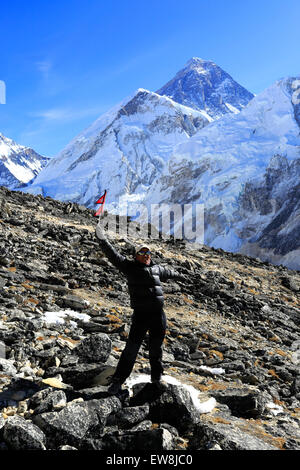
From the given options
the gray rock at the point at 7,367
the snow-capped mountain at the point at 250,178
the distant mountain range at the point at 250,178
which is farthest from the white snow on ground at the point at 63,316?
the distant mountain range at the point at 250,178

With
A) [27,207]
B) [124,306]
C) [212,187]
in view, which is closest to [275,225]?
[212,187]

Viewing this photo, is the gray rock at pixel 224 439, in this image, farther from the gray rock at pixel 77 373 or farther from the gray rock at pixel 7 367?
the gray rock at pixel 7 367

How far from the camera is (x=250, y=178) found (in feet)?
501

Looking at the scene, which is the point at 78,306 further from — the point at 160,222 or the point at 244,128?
the point at 244,128

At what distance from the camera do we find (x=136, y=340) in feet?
20.6

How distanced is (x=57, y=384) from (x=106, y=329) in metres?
3.42

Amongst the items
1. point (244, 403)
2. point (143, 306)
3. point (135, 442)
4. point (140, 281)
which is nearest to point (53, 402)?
point (135, 442)

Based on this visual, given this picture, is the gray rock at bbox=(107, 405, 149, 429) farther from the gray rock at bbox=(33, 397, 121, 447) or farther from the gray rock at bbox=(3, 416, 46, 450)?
the gray rock at bbox=(3, 416, 46, 450)

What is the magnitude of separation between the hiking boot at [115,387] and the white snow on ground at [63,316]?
134 inches

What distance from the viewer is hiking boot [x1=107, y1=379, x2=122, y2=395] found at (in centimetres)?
578

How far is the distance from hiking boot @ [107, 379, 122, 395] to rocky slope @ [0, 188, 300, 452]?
92 millimetres

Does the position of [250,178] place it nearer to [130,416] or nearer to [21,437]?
[130,416]

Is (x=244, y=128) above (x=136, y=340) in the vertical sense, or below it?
above

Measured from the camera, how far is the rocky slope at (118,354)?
196 inches
